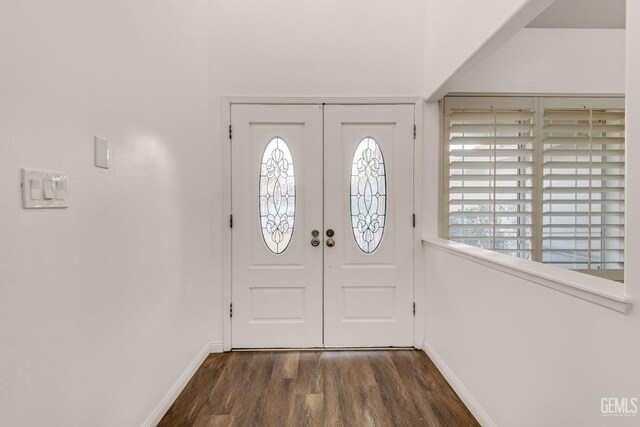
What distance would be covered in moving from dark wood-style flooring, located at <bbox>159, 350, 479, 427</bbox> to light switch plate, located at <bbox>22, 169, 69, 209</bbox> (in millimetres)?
1449

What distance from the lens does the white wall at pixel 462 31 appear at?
1601mm

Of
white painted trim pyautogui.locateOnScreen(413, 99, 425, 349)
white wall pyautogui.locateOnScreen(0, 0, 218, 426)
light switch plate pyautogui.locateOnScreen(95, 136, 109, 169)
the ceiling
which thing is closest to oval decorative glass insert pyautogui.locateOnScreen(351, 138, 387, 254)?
white painted trim pyautogui.locateOnScreen(413, 99, 425, 349)

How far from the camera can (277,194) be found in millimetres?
2926

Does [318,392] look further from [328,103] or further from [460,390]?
[328,103]

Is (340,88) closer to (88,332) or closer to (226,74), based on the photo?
(226,74)

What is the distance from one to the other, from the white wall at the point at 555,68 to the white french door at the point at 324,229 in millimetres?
761

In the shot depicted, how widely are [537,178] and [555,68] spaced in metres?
0.93

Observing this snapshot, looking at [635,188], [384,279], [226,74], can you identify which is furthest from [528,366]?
[226,74]

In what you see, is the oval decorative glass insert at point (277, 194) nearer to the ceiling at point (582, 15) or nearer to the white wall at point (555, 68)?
the white wall at point (555, 68)

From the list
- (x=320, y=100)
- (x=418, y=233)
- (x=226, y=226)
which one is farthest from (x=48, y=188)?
(x=418, y=233)

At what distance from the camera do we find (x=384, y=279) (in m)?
2.95

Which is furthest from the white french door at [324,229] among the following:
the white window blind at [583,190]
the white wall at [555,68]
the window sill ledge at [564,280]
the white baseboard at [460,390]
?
the white window blind at [583,190]

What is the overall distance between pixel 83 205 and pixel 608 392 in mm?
1961

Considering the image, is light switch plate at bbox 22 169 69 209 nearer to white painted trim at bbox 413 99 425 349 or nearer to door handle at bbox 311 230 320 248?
door handle at bbox 311 230 320 248
